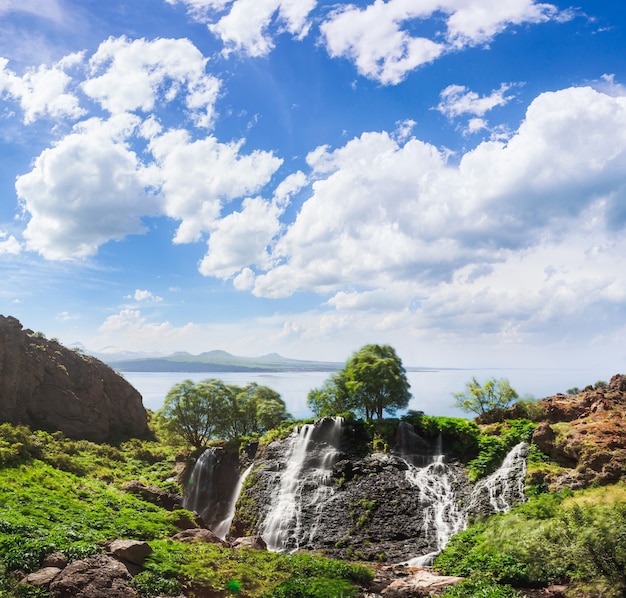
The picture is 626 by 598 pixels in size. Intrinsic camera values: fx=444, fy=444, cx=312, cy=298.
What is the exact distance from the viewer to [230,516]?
3884 cm

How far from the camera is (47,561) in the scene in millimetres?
15031

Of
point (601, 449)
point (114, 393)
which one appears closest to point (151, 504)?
point (601, 449)

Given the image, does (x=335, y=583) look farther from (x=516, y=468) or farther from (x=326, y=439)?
(x=326, y=439)

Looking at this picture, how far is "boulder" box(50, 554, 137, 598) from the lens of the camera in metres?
13.6

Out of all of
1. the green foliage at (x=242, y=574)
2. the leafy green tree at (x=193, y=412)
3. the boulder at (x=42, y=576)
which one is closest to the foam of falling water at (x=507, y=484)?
the green foliage at (x=242, y=574)

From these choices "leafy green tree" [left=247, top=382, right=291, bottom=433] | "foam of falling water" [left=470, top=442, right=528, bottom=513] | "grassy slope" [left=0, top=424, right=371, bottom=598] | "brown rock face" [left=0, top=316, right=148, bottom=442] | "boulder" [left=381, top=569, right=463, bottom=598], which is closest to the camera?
"grassy slope" [left=0, top=424, right=371, bottom=598]

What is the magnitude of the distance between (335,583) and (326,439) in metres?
23.8

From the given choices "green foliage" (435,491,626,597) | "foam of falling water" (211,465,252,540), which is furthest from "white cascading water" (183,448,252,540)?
"green foliage" (435,491,626,597)

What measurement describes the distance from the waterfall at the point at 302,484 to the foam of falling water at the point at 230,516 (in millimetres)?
4441

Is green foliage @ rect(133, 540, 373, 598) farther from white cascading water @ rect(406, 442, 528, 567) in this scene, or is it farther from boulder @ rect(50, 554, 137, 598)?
white cascading water @ rect(406, 442, 528, 567)

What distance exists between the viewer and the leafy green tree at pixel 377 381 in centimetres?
4544

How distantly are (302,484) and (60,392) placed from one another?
39.6 m

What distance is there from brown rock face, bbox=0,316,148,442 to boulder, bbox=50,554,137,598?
4461 cm

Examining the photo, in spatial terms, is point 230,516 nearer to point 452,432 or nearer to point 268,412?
point 268,412
